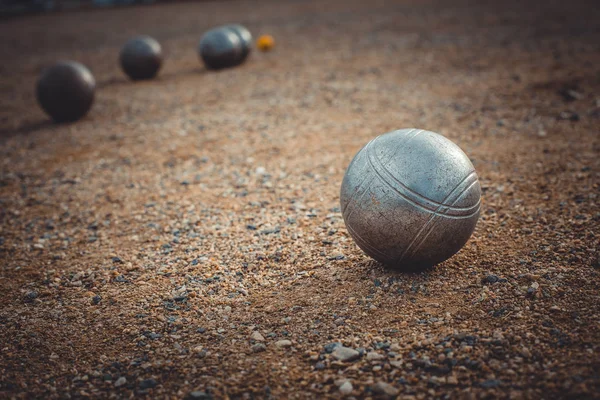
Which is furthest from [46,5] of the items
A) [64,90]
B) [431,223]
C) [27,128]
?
[431,223]

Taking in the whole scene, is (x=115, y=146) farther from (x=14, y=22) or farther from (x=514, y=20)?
(x=14, y=22)

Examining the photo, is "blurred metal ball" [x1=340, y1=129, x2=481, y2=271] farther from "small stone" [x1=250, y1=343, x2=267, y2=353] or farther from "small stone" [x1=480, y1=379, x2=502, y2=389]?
"small stone" [x1=250, y1=343, x2=267, y2=353]

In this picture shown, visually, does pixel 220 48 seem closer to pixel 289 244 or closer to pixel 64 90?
pixel 64 90

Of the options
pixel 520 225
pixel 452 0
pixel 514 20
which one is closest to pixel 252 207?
pixel 520 225

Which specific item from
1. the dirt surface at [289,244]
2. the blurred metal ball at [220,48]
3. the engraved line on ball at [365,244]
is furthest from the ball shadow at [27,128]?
the engraved line on ball at [365,244]

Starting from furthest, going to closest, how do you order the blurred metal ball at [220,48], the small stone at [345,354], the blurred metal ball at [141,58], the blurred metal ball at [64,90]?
the blurred metal ball at [220,48]
the blurred metal ball at [141,58]
the blurred metal ball at [64,90]
the small stone at [345,354]

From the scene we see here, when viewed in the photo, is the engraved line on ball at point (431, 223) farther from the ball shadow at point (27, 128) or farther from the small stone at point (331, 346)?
the ball shadow at point (27, 128)
